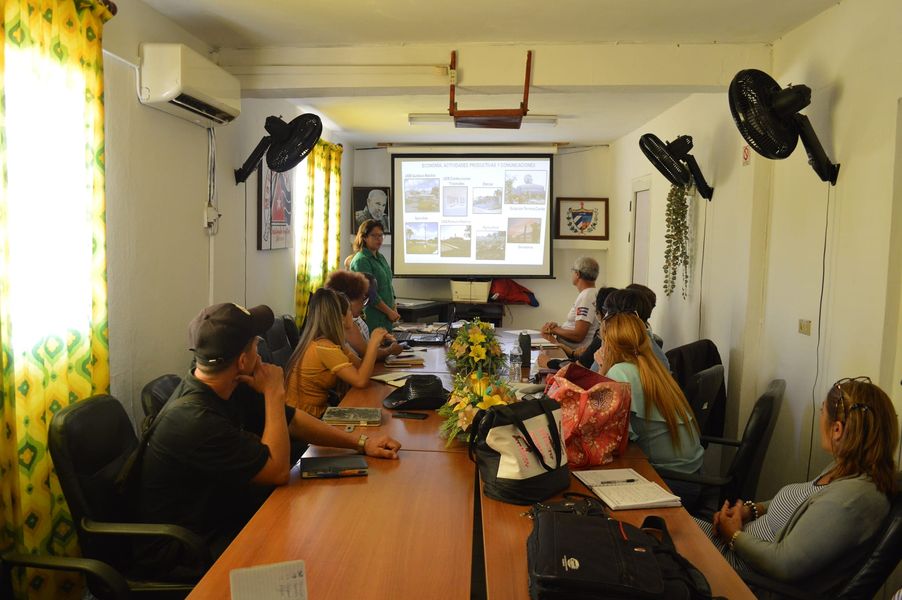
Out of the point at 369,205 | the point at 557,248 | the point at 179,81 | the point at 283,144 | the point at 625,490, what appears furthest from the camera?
the point at 557,248

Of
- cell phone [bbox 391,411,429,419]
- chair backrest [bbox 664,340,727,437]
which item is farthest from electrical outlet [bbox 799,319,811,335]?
cell phone [bbox 391,411,429,419]

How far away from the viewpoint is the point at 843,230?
9.62 feet

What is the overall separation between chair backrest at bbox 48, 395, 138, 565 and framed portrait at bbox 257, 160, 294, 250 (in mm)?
2697

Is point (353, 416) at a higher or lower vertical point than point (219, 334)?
lower

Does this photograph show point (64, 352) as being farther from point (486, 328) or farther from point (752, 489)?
point (752, 489)

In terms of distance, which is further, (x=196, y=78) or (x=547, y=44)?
(x=547, y=44)

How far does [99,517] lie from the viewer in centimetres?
201

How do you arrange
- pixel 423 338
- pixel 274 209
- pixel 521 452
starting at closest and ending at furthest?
1. pixel 521 452
2. pixel 423 338
3. pixel 274 209

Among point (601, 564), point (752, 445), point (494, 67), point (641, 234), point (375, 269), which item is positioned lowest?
point (752, 445)

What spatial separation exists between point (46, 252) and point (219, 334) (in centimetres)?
92

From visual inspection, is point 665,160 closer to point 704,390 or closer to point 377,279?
point 704,390

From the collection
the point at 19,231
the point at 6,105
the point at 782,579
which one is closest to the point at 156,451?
the point at 19,231

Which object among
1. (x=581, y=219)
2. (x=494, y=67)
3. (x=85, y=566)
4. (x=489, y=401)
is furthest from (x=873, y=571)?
(x=581, y=219)

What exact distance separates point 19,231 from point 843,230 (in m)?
3.21
